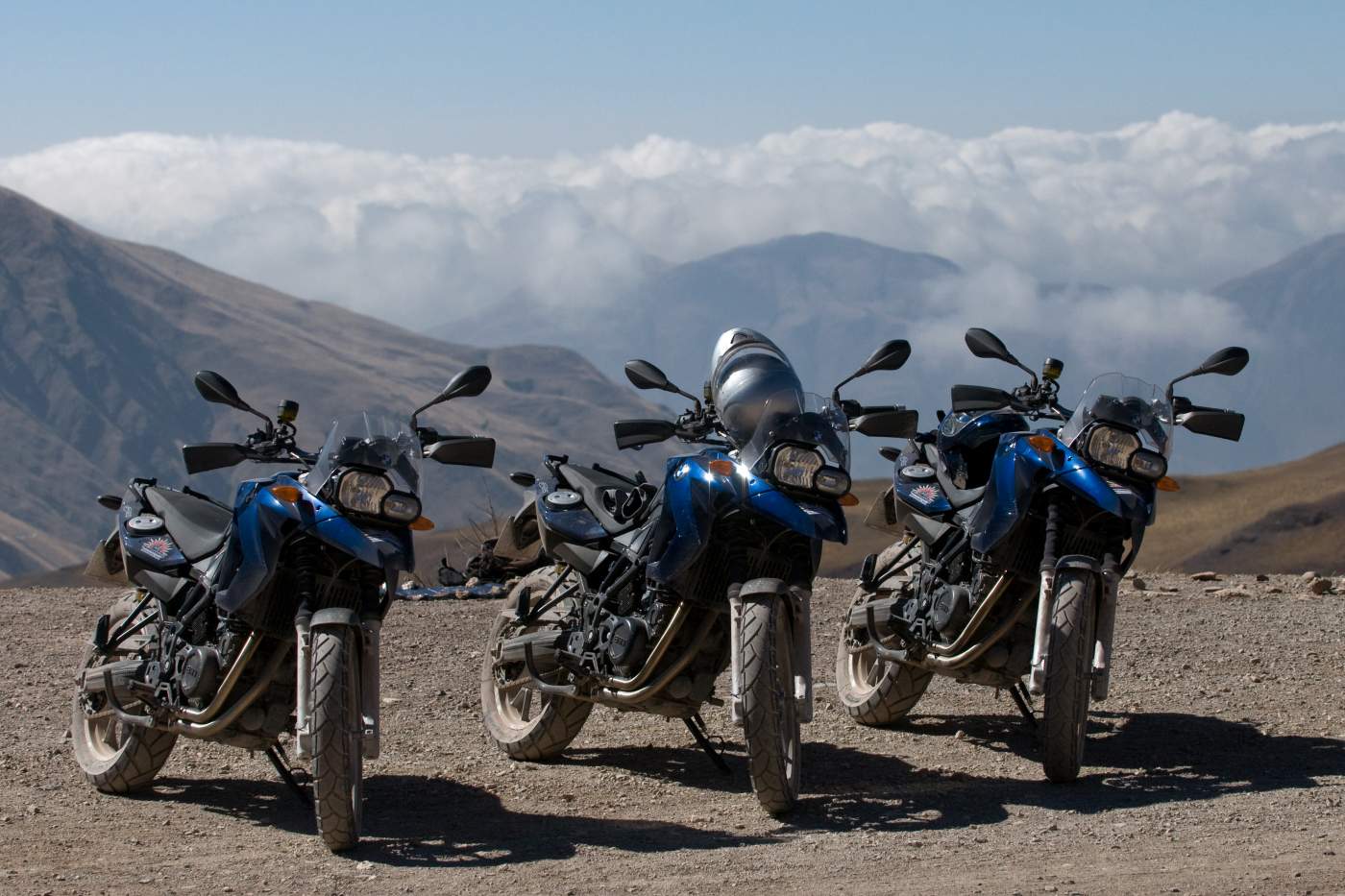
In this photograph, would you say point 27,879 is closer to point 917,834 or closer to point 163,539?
point 163,539

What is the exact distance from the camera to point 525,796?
8742 millimetres

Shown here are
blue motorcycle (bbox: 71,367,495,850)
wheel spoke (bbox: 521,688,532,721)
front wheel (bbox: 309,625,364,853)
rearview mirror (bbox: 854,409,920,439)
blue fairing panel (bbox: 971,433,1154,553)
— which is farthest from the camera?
wheel spoke (bbox: 521,688,532,721)

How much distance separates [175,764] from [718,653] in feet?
9.74

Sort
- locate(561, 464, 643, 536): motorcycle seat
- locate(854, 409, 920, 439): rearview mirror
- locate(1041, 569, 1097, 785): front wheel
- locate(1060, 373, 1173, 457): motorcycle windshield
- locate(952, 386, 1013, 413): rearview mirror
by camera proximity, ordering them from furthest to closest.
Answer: locate(952, 386, 1013, 413): rearview mirror → locate(854, 409, 920, 439): rearview mirror → locate(561, 464, 643, 536): motorcycle seat → locate(1060, 373, 1173, 457): motorcycle windshield → locate(1041, 569, 1097, 785): front wheel

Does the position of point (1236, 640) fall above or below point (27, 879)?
above

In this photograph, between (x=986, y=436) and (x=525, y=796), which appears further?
(x=986, y=436)

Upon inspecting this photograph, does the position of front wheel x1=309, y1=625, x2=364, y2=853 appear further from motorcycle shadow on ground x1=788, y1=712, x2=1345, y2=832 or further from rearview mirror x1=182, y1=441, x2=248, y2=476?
motorcycle shadow on ground x1=788, y1=712, x2=1345, y2=832

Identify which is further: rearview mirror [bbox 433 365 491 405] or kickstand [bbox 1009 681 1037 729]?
kickstand [bbox 1009 681 1037 729]

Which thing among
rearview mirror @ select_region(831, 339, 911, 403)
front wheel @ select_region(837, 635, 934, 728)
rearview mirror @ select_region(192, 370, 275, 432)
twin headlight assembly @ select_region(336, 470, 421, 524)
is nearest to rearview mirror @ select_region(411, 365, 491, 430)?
twin headlight assembly @ select_region(336, 470, 421, 524)

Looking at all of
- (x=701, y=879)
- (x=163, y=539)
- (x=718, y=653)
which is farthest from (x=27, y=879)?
(x=718, y=653)

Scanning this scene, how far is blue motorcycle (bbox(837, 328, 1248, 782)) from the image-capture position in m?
8.41

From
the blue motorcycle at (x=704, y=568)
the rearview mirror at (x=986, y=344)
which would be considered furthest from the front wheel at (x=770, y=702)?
the rearview mirror at (x=986, y=344)

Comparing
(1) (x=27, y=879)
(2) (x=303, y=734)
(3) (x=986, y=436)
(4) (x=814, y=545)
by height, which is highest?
(3) (x=986, y=436)

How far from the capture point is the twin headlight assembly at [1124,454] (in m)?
8.55
